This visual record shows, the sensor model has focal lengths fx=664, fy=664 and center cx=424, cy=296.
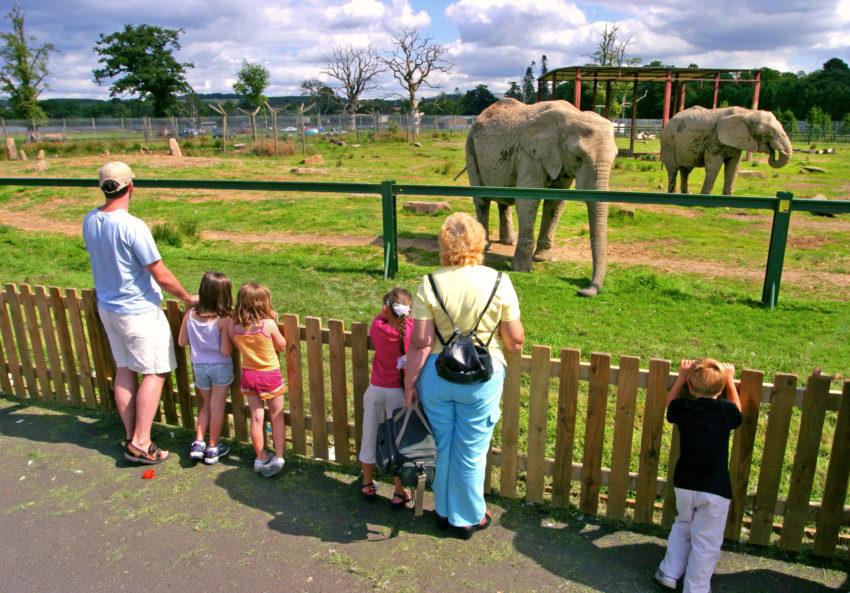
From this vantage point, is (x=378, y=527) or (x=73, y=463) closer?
(x=378, y=527)

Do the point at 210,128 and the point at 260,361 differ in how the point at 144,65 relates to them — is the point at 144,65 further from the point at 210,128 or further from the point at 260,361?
the point at 260,361

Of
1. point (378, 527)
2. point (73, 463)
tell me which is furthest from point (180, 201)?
point (378, 527)

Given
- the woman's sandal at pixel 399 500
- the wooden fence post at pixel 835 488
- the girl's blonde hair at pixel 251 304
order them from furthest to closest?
the girl's blonde hair at pixel 251 304 < the woman's sandal at pixel 399 500 < the wooden fence post at pixel 835 488

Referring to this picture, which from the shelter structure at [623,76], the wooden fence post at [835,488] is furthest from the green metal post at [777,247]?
the shelter structure at [623,76]

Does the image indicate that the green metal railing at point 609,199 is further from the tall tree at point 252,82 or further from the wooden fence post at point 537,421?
the tall tree at point 252,82

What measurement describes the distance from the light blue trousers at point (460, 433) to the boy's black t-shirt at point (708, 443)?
0.98 metres

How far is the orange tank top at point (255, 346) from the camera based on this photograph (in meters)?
4.30

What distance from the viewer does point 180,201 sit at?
54.1 feet

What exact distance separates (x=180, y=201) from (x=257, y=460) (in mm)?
13446

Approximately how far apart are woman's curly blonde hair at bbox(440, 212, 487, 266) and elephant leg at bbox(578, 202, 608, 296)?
5.17 meters

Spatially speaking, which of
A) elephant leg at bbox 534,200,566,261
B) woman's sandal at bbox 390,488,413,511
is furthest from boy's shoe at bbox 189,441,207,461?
elephant leg at bbox 534,200,566,261

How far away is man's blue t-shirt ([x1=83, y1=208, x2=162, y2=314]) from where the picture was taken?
4.36 m

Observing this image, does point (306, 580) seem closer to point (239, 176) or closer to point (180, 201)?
point (180, 201)

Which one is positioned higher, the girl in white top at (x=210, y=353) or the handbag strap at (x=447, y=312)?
the handbag strap at (x=447, y=312)
